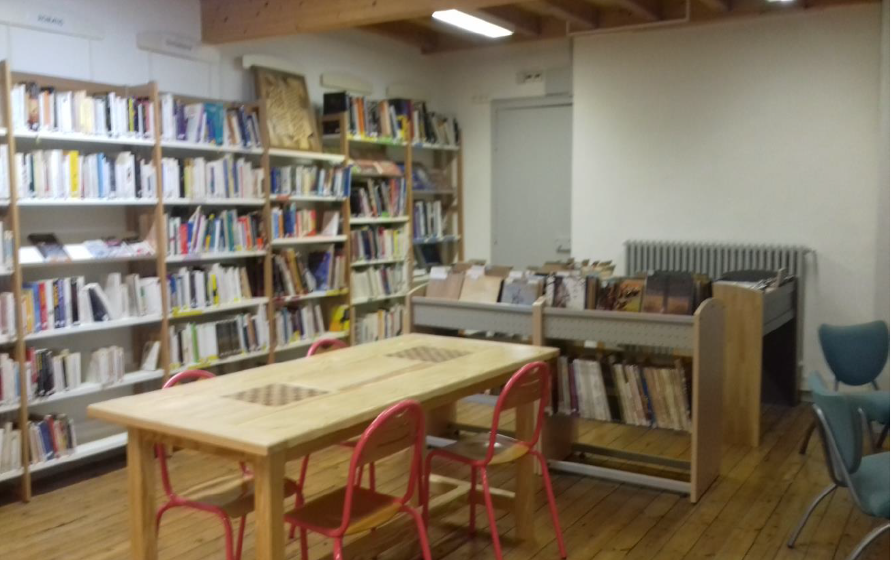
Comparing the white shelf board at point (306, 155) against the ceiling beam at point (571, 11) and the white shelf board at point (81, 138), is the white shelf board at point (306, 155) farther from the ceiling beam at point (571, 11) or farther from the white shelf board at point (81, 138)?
the ceiling beam at point (571, 11)

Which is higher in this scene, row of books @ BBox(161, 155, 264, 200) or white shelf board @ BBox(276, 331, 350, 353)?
row of books @ BBox(161, 155, 264, 200)

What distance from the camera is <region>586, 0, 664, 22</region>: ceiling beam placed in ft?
19.2

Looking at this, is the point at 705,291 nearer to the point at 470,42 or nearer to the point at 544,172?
the point at 544,172

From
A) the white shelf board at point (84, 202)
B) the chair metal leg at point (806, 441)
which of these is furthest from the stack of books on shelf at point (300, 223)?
the chair metal leg at point (806, 441)

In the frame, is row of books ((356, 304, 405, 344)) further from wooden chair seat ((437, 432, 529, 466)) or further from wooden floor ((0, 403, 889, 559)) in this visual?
wooden chair seat ((437, 432, 529, 466))

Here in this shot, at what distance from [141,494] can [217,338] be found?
2419mm

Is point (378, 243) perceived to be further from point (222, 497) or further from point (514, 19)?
point (222, 497)

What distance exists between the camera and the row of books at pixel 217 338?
4.86m

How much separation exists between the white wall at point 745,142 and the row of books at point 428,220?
1.25 metres

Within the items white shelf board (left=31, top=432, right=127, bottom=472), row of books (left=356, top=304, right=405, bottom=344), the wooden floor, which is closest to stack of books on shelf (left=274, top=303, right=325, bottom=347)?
row of books (left=356, top=304, right=405, bottom=344)

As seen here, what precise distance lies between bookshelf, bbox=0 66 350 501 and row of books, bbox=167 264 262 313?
35 mm

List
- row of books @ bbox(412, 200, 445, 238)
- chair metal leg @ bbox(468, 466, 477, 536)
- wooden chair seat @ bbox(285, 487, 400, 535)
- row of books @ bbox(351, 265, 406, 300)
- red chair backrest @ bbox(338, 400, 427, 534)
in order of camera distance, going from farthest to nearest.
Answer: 1. row of books @ bbox(412, 200, 445, 238)
2. row of books @ bbox(351, 265, 406, 300)
3. chair metal leg @ bbox(468, 466, 477, 536)
4. wooden chair seat @ bbox(285, 487, 400, 535)
5. red chair backrest @ bbox(338, 400, 427, 534)

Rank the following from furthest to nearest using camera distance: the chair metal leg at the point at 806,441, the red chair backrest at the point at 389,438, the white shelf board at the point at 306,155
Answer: the white shelf board at the point at 306,155 → the chair metal leg at the point at 806,441 → the red chair backrest at the point at 389,438

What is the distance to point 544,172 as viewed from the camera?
7.23 m
